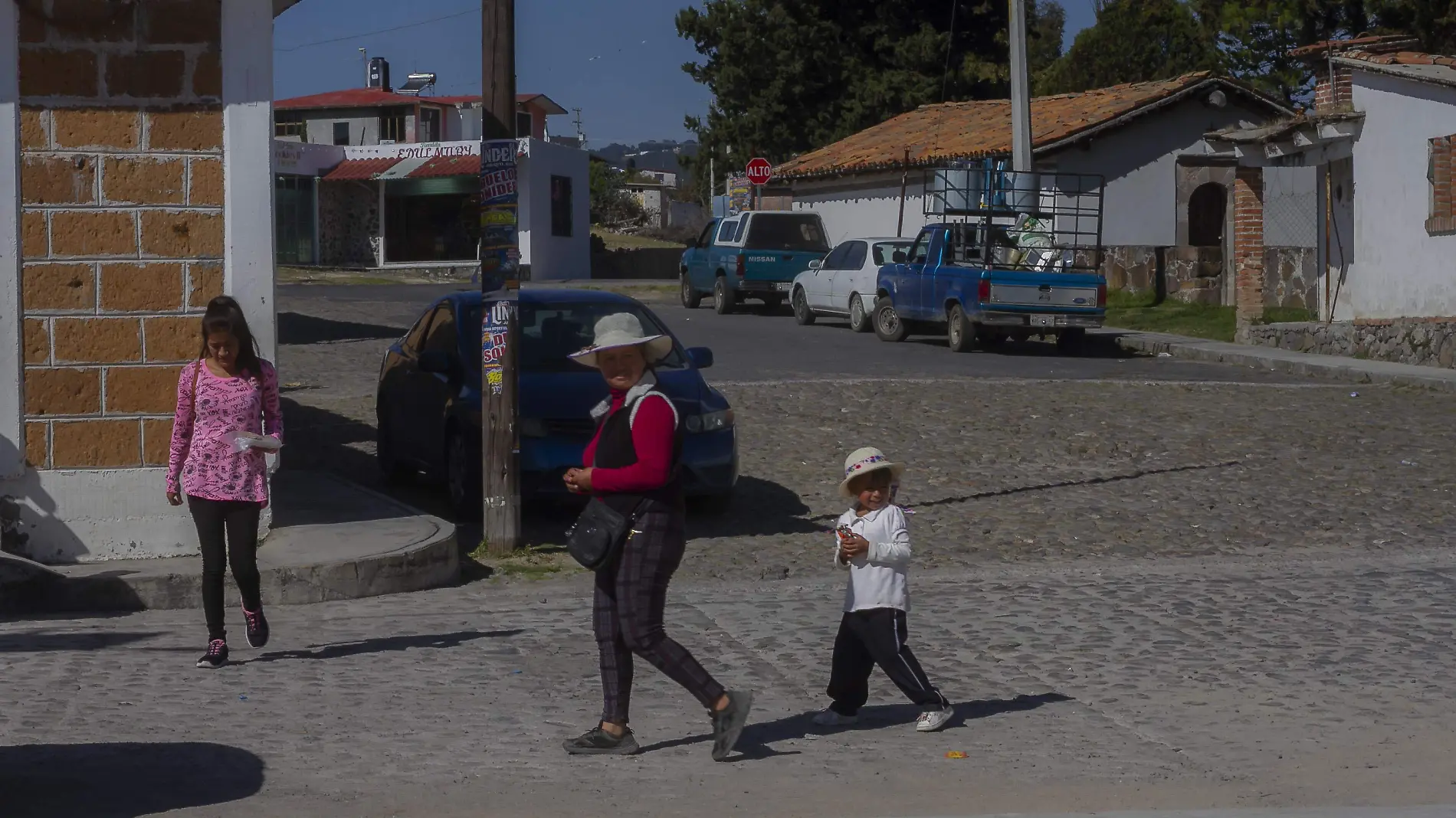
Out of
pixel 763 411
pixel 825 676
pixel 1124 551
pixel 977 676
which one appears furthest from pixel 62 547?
pixel 763 411

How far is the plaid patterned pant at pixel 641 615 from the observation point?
233 inches

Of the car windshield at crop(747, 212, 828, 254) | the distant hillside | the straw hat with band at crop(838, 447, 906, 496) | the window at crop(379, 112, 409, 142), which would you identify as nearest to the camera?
the straw hat with band at crop(838, 447, 906, 496)

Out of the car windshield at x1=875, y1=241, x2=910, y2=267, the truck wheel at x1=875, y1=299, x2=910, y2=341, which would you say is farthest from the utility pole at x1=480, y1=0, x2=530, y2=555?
the car windshield at x1=875, y1=241, x2=910, y2=267

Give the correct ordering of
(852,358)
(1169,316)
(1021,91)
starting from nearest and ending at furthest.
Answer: (852,358) → (1021,91) → (1169,316)

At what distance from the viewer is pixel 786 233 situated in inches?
1261

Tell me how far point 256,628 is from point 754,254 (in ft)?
78.6

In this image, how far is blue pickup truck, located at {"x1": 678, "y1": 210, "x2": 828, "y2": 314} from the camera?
102ft

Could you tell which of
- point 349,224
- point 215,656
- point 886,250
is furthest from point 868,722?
point 349,224

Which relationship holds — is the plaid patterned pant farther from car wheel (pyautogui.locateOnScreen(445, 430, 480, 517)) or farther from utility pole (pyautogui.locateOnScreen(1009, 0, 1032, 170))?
utility pole (pyautogui.locateOnScreen(1009, 0, 1032, 170))

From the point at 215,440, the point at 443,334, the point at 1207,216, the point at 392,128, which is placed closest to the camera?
the point at 215,440

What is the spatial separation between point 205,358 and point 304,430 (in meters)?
7.62

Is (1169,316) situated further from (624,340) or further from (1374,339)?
(624,340)

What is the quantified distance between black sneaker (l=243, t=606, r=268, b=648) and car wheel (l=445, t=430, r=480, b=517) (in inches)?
134

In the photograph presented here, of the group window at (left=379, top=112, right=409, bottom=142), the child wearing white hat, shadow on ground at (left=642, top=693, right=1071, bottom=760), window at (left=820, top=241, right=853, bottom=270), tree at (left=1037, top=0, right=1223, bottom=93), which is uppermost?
tree at (left=1037, top=0, right=1223, bottom=93)
